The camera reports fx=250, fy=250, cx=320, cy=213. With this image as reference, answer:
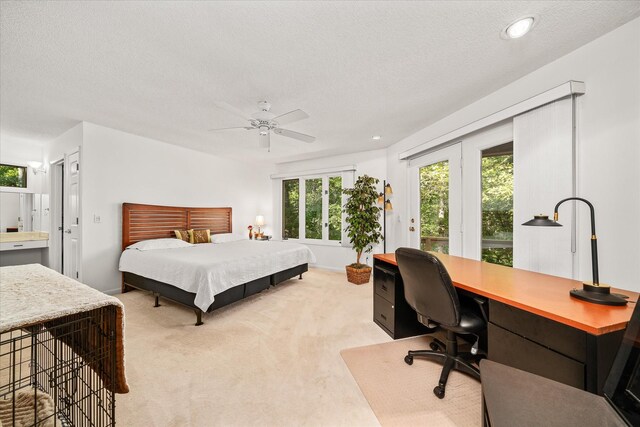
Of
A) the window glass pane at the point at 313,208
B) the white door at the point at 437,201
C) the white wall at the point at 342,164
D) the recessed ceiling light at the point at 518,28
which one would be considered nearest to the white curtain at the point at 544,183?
the recessed ceiling light at the point at 518,28

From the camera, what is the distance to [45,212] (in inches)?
171

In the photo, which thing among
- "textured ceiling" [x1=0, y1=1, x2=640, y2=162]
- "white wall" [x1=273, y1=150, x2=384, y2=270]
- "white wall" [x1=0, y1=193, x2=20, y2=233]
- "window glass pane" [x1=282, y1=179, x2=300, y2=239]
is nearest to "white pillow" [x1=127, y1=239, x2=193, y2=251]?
"textured ceiling" [x1=0, y1=1, x2=640, y2=162]

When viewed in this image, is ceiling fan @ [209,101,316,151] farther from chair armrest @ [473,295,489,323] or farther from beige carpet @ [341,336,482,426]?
beige carpet @ [341,336,482,426]

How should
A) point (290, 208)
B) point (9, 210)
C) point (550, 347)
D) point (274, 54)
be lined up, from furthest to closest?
point (290, 208) < point (9, 210) < point (274, 54) < point (550, 347)

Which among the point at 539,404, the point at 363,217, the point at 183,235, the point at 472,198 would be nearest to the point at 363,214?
the point at 363,217

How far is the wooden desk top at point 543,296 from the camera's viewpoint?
1068mm

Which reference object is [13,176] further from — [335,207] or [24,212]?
[335,207]

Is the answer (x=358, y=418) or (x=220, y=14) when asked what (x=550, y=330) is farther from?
(x=220, y=14)

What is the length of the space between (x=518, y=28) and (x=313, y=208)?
4.39m

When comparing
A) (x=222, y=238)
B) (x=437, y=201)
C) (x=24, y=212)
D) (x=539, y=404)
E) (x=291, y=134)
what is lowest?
(x=539, y=404)

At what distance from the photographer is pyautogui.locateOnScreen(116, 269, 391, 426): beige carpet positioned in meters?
1.54

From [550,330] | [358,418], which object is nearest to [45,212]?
[358,418]

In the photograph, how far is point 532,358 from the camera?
1255 mm

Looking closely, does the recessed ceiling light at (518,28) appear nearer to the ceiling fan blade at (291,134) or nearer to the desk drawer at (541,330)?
the desk drawer at (541,330)
